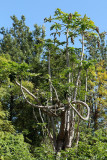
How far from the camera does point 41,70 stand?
1358cm

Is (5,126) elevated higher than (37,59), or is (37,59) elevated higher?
(37,59)

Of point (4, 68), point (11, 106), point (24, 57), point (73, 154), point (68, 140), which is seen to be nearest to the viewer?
point (73, 154)

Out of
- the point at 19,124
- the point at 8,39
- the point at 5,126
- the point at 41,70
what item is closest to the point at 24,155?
the point at 5,126

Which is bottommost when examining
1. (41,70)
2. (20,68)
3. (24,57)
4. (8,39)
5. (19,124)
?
(19,124)

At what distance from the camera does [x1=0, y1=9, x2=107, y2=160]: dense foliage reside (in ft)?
19.6

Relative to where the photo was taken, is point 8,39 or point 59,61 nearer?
point 59,61

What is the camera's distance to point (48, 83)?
6.68 metres

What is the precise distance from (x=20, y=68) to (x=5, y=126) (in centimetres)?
698

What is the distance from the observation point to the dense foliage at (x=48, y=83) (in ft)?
19.6

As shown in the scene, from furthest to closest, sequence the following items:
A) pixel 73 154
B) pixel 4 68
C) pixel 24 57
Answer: pixel 24 57 → pixel 4 68 → pixel 73 154

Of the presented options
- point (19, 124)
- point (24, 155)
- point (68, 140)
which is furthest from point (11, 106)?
point (24, 155)

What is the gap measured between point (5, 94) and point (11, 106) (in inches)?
87.7

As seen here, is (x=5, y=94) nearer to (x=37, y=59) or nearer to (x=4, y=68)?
(x=37, y=59)

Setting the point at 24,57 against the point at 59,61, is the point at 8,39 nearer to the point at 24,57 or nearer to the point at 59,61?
the point at 24,57
